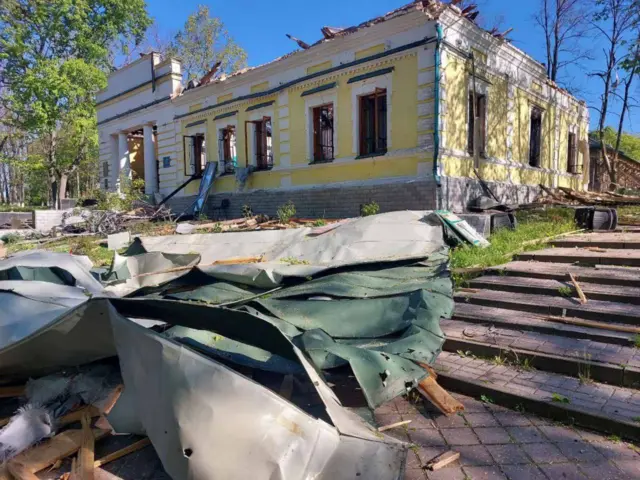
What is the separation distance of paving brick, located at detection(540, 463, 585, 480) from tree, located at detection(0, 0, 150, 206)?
73.4ft

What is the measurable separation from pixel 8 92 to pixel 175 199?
11.8 m

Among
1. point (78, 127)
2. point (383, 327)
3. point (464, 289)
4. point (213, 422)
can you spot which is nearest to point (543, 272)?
point (464, 289)

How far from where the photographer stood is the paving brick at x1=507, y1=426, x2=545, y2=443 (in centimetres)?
246

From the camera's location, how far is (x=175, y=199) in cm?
1755

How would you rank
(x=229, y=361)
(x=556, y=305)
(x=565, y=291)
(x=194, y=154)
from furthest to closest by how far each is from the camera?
1. (x=194, y=154)
2. (x=565, y=291)
3. (x=556, y=305)
4. (x=229, y=361)

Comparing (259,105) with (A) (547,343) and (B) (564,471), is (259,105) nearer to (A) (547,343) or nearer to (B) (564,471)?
(A) (547,343)

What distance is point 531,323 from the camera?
387 cm

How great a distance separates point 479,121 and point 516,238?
5.99 m

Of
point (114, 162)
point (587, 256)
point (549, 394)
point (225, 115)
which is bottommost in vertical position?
point (549, 394)

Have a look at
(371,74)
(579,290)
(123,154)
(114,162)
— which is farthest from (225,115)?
(579,290)

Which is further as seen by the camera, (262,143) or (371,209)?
(262,143)

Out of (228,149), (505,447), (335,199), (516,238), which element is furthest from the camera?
(228,149)

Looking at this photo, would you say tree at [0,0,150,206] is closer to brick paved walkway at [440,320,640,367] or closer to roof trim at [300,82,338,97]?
roof trim at [300,82,338,97]

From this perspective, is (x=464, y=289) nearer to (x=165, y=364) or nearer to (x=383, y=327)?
(x=383, y=327)
